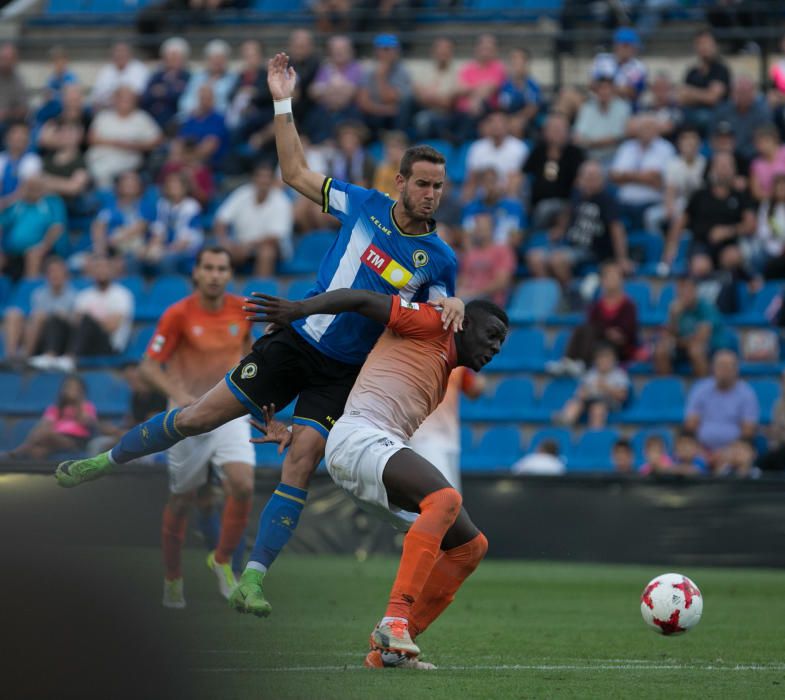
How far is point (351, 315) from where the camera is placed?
8.20m

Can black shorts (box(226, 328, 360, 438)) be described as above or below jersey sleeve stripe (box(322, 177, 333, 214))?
below

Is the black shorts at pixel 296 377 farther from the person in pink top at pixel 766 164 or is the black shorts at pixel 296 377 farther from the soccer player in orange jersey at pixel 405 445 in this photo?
the person in pink top at pixel 766 164

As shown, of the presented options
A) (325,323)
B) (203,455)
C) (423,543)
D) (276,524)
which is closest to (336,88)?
(203,455)

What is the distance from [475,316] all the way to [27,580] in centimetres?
447

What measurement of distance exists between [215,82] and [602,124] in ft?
19.8

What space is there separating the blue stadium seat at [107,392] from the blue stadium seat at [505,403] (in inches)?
155

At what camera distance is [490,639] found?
8.82 metres

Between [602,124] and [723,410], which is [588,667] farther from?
[602,124]

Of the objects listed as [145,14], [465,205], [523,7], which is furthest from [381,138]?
[145,14]

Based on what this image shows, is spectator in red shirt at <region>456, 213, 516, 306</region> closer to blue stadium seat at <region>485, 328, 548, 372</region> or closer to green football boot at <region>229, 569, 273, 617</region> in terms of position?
blue stadium seat at <region>485, 328, 548, 372</region>

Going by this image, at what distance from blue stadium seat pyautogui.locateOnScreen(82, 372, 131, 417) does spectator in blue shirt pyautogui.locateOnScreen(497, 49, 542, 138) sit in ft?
21.1

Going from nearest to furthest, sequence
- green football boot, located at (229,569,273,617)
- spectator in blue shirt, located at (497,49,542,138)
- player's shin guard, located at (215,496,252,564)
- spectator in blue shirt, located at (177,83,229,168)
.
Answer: green football boot, located at (229,569,273,617) → player's shin guard, located at (215,496,252,564) → spectator in blue shirt, located at (497,49,542,138) → spectator in blue shirt, located at (177,83,229,168)

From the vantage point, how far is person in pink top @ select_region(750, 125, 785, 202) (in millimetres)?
17672

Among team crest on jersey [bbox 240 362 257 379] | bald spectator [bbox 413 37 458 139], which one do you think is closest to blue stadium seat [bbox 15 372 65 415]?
bald spectator [bbox 413 37 458 139]
